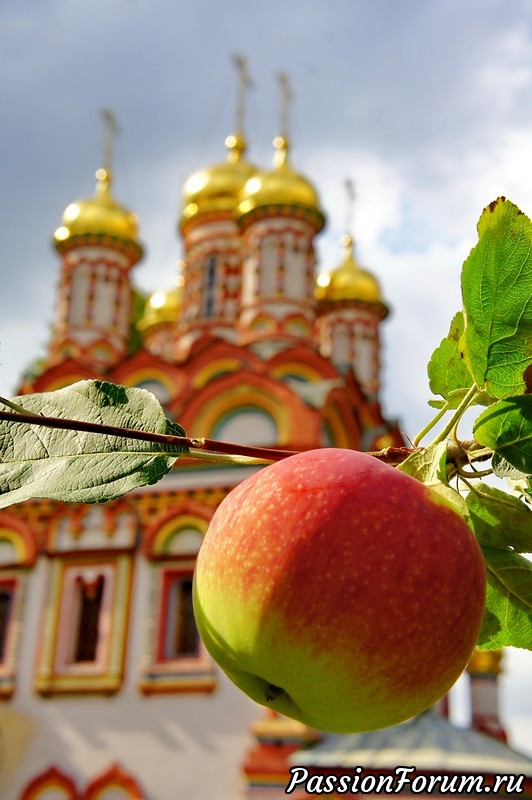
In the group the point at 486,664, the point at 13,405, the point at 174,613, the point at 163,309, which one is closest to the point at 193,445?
the point at 13,405

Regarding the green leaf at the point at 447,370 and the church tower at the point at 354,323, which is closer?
the green leaf at the point at 447,370

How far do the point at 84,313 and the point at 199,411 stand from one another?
2.58 meters

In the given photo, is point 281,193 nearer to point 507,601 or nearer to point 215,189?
point 215,189

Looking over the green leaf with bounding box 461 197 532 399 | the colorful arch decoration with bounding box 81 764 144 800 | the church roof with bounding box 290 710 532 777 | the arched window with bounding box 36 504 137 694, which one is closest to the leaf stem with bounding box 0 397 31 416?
the green leaf with bounding box 461 197 532 399

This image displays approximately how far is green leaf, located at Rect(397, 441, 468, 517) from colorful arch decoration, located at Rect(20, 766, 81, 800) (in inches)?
344

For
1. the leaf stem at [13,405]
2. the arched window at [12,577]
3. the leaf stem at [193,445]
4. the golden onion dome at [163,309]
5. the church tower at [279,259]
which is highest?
the golden onion dome at [163,309]

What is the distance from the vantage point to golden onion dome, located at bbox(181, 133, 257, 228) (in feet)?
39.2

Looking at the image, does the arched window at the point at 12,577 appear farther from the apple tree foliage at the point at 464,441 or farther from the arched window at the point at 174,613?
the apple tree foliage at the point at 464,441

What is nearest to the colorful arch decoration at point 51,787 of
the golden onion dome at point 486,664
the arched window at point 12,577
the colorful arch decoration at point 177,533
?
the arched window at point 12,577

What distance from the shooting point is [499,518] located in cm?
64

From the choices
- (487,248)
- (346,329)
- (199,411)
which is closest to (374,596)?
(487,248)

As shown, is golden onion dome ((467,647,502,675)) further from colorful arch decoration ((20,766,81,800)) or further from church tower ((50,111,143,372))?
church tower ((50,111,143,372))

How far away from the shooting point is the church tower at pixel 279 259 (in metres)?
10.3

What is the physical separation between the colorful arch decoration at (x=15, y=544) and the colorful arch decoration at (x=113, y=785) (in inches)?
81.9
